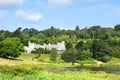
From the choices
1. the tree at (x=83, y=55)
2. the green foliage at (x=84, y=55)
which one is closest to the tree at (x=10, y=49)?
the tree at (x=83, y=55)

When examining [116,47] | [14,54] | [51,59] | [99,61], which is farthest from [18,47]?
[116,47]

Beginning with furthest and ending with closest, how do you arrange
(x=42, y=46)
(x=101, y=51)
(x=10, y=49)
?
(x=42, y=46) < (x=101, y=51) < (x=10, y=49)

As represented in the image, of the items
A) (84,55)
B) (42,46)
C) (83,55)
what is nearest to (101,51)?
(84,55)

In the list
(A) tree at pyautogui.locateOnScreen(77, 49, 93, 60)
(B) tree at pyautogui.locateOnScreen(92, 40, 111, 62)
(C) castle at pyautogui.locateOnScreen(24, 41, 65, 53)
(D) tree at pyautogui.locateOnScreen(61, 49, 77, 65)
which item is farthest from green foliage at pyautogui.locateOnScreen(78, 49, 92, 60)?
(C) castle at pyautogui.locateOnScreen(24, 41, 65, 53)

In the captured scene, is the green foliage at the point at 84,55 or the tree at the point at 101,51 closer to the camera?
the green foliage at the point at 84,55

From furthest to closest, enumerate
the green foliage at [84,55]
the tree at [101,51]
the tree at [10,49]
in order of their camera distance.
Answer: the tree at [101,51] < the green foliage at [84,55] < the tree at [10,49]

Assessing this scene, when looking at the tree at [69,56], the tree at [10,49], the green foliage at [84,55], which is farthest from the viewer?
the green foliage at [84,55]

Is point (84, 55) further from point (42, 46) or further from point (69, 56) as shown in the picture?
point (42, 46)

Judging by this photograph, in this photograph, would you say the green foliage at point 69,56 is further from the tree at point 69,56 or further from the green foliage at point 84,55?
the green foliage at point 84,55

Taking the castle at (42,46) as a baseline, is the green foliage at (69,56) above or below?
below

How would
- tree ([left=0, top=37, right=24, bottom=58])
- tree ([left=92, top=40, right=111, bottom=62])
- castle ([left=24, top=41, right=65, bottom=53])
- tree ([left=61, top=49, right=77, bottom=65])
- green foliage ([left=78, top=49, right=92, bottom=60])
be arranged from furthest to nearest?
castle ([left=24, top=41, right=65, bottom=53]), tree ([left=92, top=40, right=111, bottom=62]), green foliage ([left=78, top=49, right=92, bottom=60]), tree ([left=61, top=49, right=77, bottom=65]), tree ([left=0, top=37, right=24, bottom=58])

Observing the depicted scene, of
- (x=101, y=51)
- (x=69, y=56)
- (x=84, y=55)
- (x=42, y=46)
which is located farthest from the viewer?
(x=42, y=46)

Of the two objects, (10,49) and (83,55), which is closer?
(10,49)

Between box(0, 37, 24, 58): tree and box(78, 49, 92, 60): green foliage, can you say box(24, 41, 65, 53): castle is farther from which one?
box(0, 37, 24, 58): tree
